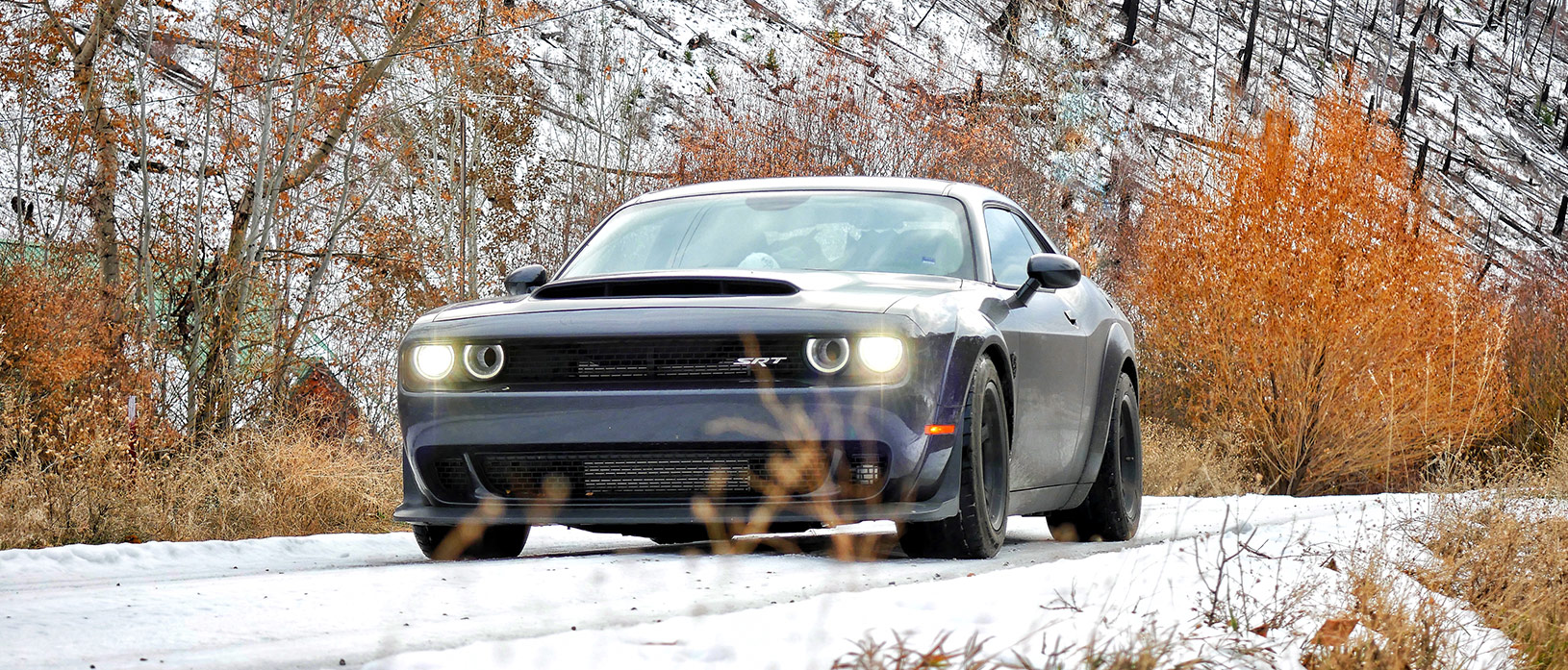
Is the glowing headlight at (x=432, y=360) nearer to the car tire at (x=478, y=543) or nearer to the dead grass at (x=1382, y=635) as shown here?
the car tire at (x=478, y=543)

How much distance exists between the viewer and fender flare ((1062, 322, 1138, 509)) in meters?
6.93

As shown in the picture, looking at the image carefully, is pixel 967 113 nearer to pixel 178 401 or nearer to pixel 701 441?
pixel 178 401

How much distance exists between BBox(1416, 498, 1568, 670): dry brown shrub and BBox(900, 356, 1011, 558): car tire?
1453 mm

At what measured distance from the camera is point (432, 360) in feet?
17.5

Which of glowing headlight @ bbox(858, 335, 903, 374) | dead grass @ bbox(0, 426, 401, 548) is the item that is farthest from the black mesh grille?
dead grass @ bbox(0, 426, 401, 548)

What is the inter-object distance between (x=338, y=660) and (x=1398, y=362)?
761 inches

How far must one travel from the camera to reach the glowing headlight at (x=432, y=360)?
17.5 ft

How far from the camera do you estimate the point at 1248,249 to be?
21391 millimetres

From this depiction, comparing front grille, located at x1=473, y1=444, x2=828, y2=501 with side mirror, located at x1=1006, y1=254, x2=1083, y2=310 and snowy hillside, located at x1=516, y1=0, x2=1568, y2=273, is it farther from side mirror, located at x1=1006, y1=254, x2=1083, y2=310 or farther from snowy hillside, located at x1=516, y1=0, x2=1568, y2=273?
snowy hillside, located at x1=516, y1=0, x2=1568, y2=273

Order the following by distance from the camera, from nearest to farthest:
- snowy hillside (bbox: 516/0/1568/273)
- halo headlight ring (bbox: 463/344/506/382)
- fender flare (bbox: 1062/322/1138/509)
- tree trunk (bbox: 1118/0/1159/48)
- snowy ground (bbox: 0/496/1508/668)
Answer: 1. snowy ground (bbox: 0/496/1508/668)
2. halo headlight ring (bbox: 463/344/506/382)
3. fender flare (bbox: 1062/322/1138/509)
4. snowy hillside (bbox: 516/0/1568/273)
5. tree trunk (bbox: 1118/0/1159/48)

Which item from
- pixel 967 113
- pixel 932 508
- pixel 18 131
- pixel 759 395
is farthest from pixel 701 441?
pixel 967 113

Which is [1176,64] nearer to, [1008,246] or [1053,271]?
[1008,246]

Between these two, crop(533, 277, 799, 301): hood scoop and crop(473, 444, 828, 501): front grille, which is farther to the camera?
crop(533, 277, 799, 301): hood scoop

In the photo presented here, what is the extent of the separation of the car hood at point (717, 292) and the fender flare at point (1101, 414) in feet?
5.08
